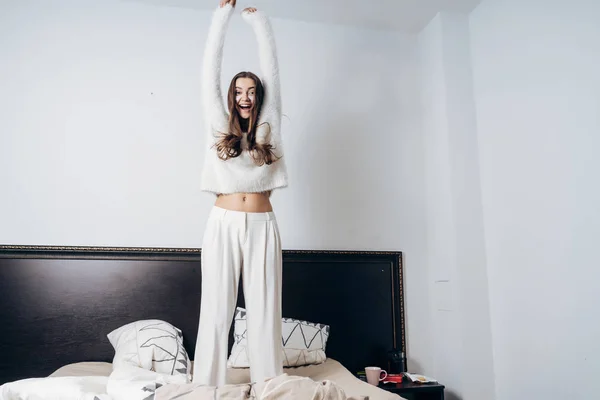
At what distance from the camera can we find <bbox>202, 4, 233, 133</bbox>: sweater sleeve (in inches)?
79.6

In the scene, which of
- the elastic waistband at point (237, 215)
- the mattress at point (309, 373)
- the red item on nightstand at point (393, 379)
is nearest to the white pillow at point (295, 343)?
the mattress at point (309, 373)

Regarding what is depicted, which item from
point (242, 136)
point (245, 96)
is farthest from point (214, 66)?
point (242, 136)

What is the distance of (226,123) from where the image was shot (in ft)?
6.75

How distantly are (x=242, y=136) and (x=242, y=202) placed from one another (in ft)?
0.94

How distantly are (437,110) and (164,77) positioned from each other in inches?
67.4

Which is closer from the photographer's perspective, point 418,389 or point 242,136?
point 242,136

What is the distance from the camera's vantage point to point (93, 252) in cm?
264

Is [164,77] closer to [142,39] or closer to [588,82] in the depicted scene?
[142,39]

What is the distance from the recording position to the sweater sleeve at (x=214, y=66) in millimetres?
2021

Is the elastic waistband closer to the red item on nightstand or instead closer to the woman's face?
A: the woman's face

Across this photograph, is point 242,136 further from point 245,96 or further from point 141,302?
point 141,302

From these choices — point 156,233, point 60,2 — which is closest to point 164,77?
point 60,2

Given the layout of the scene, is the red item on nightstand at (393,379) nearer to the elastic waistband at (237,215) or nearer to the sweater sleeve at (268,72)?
the elastic waistband at (237,215)

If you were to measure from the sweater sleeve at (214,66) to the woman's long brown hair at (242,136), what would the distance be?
0.22 ft
